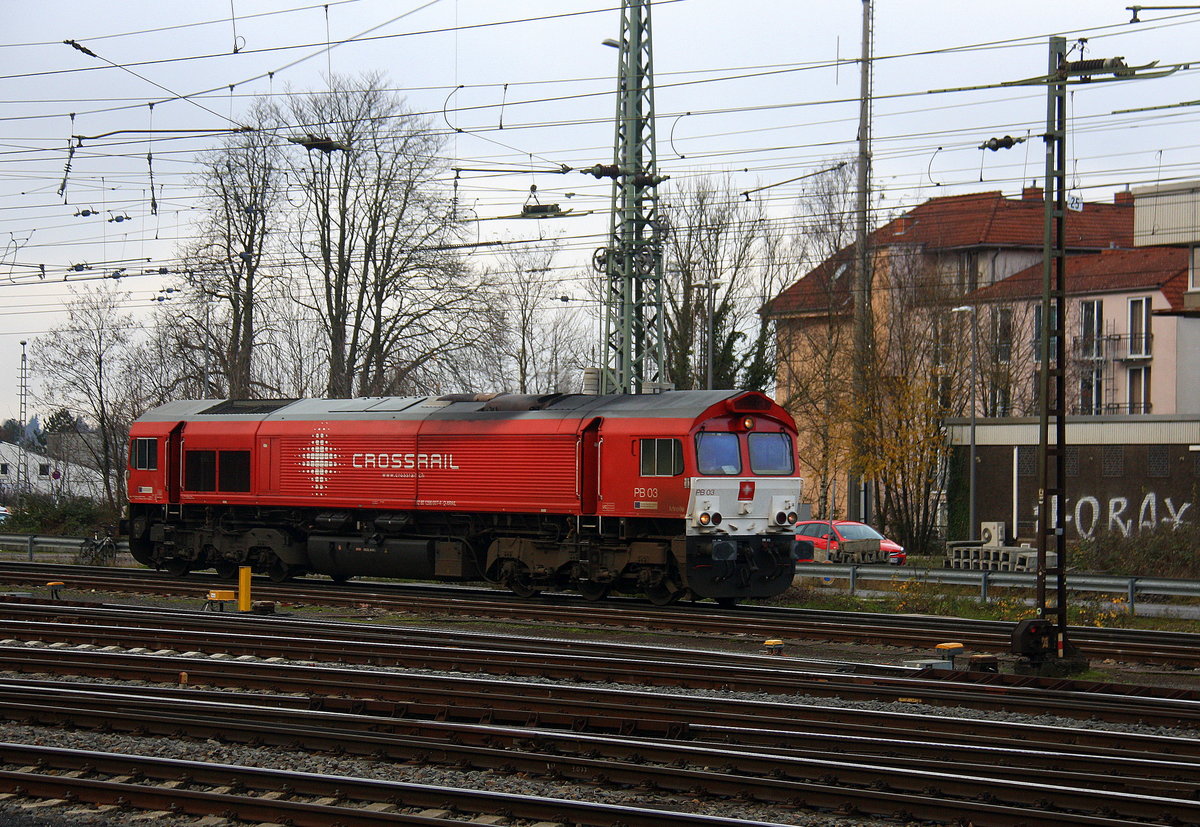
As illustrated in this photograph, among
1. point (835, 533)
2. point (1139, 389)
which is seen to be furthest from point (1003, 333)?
point (835, 533)

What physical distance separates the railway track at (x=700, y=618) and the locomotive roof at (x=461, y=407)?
317 centimetres

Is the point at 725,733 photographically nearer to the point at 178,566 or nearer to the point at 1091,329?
the point at 178,566

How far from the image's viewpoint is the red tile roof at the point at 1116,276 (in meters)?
53.2

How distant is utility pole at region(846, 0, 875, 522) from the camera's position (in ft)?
129

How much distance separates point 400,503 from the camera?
23344mm

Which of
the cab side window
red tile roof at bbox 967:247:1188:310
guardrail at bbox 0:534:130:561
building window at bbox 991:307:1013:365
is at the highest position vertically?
red tile roof at bbox 967:247:1188:310

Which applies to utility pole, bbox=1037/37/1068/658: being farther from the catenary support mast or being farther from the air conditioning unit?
the air conditioning unit

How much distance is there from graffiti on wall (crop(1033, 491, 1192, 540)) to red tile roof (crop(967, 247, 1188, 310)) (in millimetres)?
15951

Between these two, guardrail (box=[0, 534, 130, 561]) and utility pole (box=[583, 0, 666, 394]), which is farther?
guardrail (box=[0, 534, 130, 561])

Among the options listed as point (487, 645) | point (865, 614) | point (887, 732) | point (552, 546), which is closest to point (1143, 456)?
point (865, 614)

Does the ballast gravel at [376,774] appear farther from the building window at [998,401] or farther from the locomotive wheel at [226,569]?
the building window at [998,401]

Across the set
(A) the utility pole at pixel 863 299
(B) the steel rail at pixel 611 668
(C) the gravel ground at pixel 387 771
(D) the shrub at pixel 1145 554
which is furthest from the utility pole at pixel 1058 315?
(A) the utility pole at pixel 863 299

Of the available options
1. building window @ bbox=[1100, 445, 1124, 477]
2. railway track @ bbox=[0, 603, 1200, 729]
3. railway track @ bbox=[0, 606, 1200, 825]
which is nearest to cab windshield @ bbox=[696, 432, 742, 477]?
railway track @ bbox=[0, 603, 1200, 729]

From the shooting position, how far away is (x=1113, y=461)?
3650 centimetres
